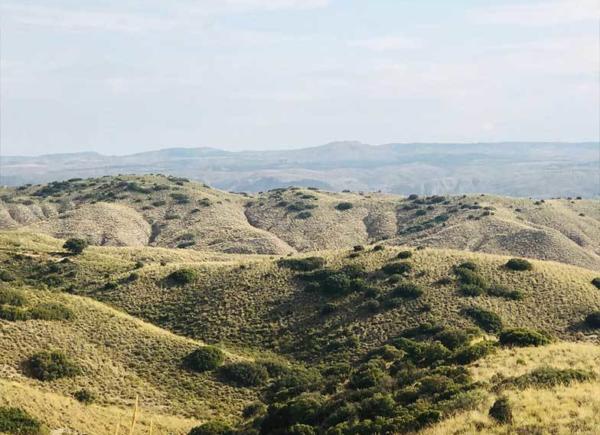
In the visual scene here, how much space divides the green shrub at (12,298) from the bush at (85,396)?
13156 millimetres

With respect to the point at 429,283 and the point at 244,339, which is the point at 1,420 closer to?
the point at 244,339

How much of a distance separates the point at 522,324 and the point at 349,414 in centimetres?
3379

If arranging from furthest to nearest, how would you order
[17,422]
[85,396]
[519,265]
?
[519,265]
[85,396]
[17,422]

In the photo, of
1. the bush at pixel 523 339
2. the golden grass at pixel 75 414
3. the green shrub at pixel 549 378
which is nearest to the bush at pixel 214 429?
the golden grass at pixel 75 414

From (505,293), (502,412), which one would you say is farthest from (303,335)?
Result: (502,412)

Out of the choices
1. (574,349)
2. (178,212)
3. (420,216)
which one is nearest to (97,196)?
(178,212)

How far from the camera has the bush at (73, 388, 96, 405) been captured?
36719mm

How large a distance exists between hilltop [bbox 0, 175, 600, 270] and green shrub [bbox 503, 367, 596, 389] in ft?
294

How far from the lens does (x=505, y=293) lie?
59.5 metres

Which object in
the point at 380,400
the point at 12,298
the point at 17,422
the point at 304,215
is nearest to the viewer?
the point at 380,400

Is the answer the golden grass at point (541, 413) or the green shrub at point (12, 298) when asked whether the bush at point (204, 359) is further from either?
the golden grass at point (541, 413)

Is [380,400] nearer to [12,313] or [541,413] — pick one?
[541,413]

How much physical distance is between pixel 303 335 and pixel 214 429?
70.8 ft

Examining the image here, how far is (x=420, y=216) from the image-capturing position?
148875mm
